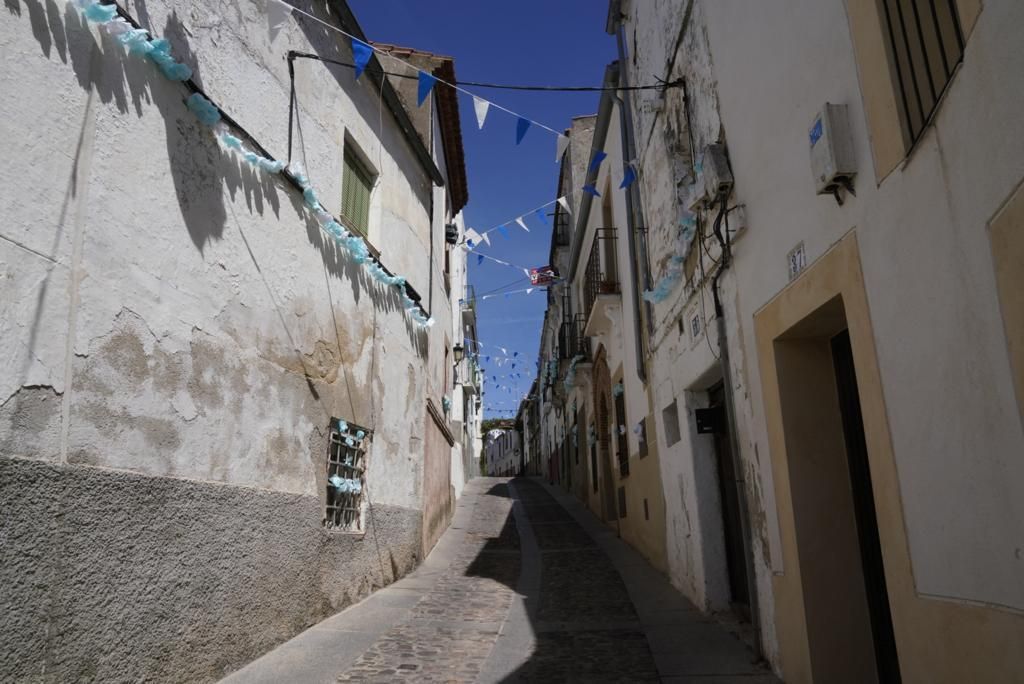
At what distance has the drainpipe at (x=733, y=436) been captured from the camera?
192 inches

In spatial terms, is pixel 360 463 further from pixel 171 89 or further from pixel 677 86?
pixel 677 86

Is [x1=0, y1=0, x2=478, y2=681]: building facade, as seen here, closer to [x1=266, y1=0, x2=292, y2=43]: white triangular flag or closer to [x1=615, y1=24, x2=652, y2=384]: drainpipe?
[x1=266, y1=0, x2=292, y2=43]: white triangular flag

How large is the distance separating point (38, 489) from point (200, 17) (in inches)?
132

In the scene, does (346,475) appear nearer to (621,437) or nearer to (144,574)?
(144,574)

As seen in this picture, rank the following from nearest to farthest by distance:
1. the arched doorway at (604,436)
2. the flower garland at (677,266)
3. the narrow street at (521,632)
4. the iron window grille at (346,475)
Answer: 1. the narrow street at (521,632)
2. the flower garland at (677,266)
3. the iron window grille at (346,475)
4. the arched doorway at (604,436)

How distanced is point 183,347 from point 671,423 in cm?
508

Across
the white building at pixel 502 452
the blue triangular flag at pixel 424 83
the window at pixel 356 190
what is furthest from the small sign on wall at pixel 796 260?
the white building at pixel 502 452

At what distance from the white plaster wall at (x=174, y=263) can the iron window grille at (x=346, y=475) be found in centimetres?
20

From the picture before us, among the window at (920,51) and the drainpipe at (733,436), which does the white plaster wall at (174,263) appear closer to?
the drainpipe at (733,436)

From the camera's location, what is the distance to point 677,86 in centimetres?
650

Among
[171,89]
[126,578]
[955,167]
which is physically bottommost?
[126,578]

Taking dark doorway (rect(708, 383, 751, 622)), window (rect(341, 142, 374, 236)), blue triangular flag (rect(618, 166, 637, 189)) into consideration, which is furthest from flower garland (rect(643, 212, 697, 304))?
window (rect(341, 142, 374, 236))

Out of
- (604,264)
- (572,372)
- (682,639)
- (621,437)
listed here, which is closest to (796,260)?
(682,639)

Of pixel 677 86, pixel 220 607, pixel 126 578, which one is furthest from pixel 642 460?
pixel 126 578
